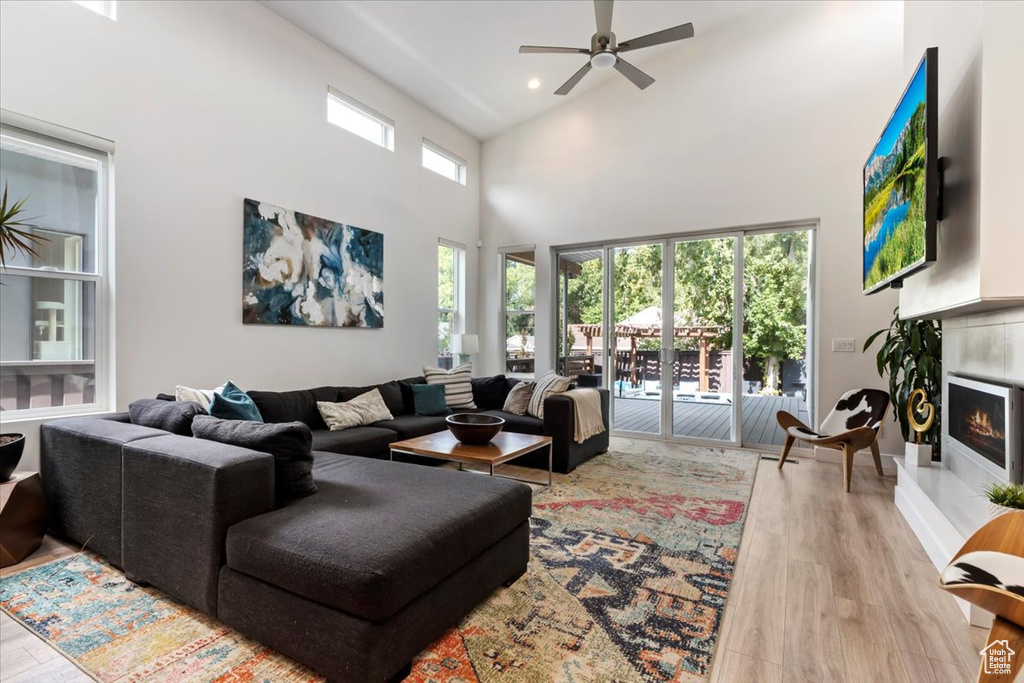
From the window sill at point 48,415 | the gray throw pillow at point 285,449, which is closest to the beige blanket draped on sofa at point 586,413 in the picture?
the gray throw pillow at point 285,449

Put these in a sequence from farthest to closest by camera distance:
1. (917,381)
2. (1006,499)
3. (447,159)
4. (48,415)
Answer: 1. (447,159)
2. (917,381)
3. (48,415)
4. (1006,499)

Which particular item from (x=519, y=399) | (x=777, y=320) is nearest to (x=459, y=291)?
(x=519, y=399)

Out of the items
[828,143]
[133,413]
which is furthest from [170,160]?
[828,143]

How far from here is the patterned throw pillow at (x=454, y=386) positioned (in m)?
5.08

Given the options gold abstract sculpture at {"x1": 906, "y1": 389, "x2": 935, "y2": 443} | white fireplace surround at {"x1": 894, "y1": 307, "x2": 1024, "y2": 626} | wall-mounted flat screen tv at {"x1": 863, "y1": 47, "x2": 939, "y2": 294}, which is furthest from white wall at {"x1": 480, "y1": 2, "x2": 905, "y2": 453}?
white fireplace surround at {"x1": 894, "y1": 307, "x2": 1024, "y2": 626}

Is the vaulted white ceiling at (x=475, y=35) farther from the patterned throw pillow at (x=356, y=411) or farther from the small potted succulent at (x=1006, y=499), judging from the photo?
the small potted succulent at (x=1006, y=499)

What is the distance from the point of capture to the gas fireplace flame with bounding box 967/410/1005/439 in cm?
249

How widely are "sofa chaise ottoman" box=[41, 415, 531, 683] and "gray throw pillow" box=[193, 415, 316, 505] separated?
63 millimetres

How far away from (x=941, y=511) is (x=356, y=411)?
3.86 meters

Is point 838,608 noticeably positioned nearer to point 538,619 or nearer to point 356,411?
point 538,619

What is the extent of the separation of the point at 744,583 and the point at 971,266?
1.72 m

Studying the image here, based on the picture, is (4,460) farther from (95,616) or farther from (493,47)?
(493,47)

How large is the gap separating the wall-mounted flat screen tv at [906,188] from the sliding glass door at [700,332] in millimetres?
1598

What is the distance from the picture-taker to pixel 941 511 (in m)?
2.47
